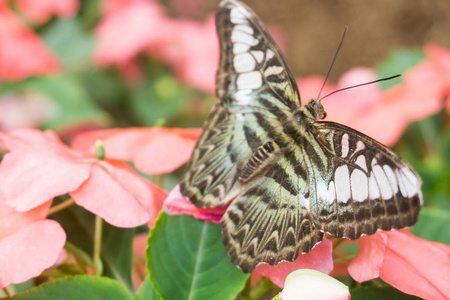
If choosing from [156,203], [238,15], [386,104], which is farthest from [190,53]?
[156,203]

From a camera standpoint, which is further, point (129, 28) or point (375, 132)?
point (129, 28)

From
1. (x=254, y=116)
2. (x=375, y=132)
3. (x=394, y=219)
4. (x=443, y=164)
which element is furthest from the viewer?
(x=443, y=164)

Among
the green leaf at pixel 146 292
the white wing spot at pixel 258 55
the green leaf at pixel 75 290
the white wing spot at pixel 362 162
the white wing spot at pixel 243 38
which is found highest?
the white wing spot at pixel 243 38

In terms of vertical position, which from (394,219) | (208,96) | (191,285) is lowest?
(208,96)

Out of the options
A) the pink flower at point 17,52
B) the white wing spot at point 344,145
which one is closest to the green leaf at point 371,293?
the white wing spot at point 344,145

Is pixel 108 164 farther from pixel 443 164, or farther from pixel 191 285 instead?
pixel 443 164

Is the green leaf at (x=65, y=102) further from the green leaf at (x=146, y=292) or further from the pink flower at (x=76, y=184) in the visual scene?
the green leaf at (x=146, y=292)

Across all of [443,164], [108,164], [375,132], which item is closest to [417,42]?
[443,164]
